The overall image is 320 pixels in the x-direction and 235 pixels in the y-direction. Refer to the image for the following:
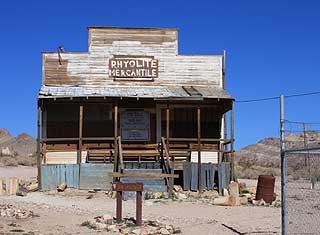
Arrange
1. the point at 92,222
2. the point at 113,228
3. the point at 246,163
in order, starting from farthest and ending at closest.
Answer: the point at 246,163 → the point at 92,222 → the point at 113,228

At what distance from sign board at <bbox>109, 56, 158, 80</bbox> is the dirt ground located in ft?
19.5

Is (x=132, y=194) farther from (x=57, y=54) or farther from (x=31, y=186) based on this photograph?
(x=57, y=54)

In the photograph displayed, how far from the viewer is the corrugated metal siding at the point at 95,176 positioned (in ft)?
74.4

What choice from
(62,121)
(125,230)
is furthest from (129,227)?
(62,121)

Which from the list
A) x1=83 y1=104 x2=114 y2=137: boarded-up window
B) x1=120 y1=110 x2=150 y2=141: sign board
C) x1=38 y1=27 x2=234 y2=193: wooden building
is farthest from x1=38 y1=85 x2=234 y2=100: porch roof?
x1=120 y1=110 x2=150 y2=141: sign board

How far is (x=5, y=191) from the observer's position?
869 inches

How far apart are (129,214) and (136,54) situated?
11.0 meters

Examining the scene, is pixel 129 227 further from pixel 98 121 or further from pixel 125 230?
pixel 98 121

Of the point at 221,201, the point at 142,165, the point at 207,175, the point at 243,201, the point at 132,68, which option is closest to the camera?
the point at 221,201

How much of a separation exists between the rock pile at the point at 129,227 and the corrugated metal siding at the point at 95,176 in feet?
26.8

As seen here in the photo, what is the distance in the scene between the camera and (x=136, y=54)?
1021 inches

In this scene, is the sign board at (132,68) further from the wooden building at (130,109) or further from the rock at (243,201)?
the rock at (243,201)

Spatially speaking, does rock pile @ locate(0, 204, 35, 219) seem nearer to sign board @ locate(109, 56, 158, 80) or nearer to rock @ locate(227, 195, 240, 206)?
rock @ locate(227, 195, 240, 206)

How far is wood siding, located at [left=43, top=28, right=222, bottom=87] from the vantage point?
1003 inches
